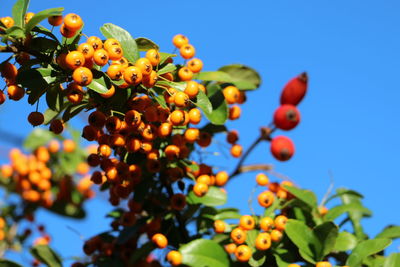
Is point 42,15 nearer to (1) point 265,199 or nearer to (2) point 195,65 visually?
(2) point 195,65

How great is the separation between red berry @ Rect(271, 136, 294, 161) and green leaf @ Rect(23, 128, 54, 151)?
362 cm

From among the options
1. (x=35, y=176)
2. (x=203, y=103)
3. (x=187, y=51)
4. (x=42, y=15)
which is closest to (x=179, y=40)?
(x=187, y=51)

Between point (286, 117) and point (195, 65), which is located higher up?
point (195, 65)

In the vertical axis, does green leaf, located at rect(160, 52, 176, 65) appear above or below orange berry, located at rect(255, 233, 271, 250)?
above

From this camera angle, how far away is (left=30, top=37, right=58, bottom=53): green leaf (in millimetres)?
1866

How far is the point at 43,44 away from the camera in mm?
1879

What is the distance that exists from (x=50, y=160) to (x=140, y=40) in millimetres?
3615

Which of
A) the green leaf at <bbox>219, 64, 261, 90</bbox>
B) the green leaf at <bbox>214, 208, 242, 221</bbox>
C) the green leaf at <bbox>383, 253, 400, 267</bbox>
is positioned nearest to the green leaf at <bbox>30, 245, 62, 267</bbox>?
the green leaf at <bbox>214, 208, 242, 221</bbox>

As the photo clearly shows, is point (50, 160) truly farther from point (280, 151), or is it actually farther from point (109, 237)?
point (280, 151)

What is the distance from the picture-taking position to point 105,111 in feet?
6.78

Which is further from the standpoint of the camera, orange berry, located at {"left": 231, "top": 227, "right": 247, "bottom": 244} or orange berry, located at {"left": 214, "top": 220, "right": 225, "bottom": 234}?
orange berry, located at {"left": 214, "top": 220, "right": 225, "bottom": 234}

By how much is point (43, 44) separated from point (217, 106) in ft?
2.81

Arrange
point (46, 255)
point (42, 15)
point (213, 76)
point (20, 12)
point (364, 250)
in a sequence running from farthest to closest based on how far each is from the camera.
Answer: point (46, 255)
point (213, 76)
point (364, 250)
point (20, 12)
point (42, 15)

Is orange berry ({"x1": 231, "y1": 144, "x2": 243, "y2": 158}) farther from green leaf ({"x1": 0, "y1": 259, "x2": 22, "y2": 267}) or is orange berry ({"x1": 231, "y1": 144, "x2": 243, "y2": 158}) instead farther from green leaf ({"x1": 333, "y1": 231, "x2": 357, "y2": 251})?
green leaf ({"x1": 0, "y1": 259, "x2": 22, "y2": 267})
